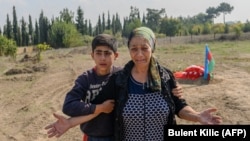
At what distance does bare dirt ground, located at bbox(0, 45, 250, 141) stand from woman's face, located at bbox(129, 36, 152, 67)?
3389 millimetres

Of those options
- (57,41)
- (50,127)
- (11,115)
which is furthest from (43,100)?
(57,41)

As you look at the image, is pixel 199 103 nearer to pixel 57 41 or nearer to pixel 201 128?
pixel 201 128

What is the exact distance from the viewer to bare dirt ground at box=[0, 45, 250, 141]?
18.6 ft

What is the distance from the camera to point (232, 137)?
2.21m

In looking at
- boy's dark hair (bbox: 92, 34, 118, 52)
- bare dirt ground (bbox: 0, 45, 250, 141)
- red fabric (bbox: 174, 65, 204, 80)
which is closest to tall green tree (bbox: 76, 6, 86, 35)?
bare dirt ground (bbox: 0, 45, 250, 141)

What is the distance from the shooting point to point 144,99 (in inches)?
78.4

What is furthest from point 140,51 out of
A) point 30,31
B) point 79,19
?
point 30,31

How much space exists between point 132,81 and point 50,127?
521mm

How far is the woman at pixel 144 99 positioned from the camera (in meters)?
1.99

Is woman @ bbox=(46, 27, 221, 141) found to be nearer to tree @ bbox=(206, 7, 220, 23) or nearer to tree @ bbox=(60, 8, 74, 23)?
tree @ bbox=(60, 8, 74, 23)

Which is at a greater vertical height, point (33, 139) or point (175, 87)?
point (175, 87)

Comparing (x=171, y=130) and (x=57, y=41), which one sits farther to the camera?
A: (x=57, y=41)

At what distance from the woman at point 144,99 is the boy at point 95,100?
102 millimetres

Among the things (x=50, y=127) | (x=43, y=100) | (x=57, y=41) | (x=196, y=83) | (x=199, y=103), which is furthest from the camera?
(x=57, y=41)
